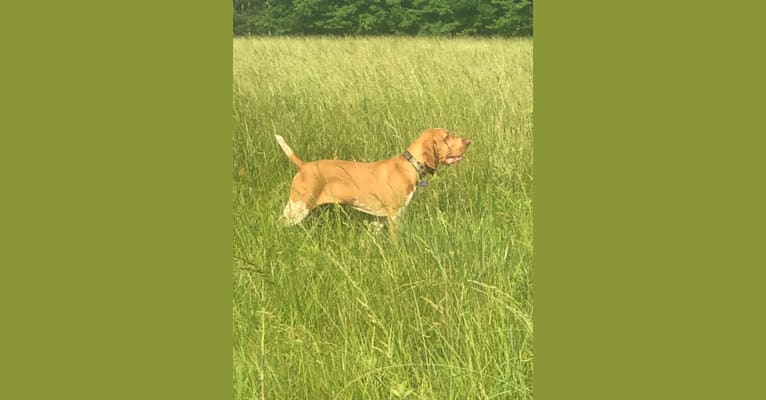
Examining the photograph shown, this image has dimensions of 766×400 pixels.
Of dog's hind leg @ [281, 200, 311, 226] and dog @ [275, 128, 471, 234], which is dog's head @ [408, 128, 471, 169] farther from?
dog's hind leg @ [281, 200, 311, 226]

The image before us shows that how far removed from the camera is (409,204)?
431 cm

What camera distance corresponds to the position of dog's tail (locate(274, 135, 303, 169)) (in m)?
4.38

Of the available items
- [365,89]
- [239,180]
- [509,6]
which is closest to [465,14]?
[509,6]

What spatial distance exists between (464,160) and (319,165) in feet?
2.20

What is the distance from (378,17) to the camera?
4375 mm

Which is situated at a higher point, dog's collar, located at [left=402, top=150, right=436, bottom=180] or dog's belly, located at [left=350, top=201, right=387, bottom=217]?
dog's collar, located at [left=402, top=150, right=436, bottom=180]

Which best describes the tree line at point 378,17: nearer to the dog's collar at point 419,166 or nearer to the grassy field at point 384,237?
the grassy field at point 384,237

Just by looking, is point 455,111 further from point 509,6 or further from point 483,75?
point 509,6

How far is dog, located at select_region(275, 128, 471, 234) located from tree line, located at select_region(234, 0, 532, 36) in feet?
1.69

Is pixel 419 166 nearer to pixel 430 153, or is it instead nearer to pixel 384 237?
pixel 430 153

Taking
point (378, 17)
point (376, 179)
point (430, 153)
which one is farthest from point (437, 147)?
point (378, 17)

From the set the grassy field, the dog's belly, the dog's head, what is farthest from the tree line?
the dog's belly

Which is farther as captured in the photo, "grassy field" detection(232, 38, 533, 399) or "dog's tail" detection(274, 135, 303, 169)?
"dog's tail" detection(274, 135, 303, 169)

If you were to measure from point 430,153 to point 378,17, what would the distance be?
0.68 meters
